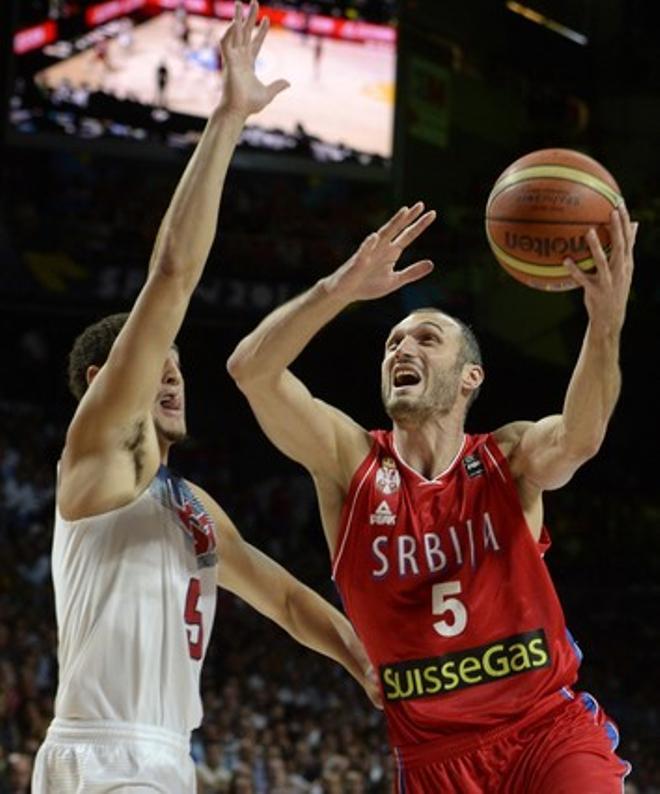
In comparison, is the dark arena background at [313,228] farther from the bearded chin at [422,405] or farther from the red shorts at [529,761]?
the red shorts at [529,761]

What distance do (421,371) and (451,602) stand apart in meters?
0.79

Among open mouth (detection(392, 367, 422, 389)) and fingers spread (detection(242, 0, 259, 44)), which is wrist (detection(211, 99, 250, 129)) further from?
open mouth (detection(392, 367, 422, 389))

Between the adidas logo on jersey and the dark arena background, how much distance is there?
34.1 feet

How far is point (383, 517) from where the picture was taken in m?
4.55

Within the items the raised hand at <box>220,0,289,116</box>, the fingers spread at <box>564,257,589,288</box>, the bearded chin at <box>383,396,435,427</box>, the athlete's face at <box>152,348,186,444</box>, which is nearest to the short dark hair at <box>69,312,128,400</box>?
the athlete's face at <box>152,348,186,444</box>

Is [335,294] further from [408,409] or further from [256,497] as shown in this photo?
[256,497]

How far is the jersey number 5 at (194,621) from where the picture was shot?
147 inches

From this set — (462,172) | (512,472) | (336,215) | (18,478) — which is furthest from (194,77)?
(512,472)

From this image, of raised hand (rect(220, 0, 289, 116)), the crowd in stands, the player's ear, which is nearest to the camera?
raised hand (rect(220, 0, 289, 116))

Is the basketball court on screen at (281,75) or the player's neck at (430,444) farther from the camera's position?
the basketball court on screen at (281,75)

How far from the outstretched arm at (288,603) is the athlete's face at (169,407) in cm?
45

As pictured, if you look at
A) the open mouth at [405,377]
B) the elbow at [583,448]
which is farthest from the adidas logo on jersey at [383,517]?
the elbow at [583,448]

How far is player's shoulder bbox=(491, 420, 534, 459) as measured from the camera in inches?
184

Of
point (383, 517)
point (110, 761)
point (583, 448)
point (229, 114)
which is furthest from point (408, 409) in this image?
point (110, 761)
